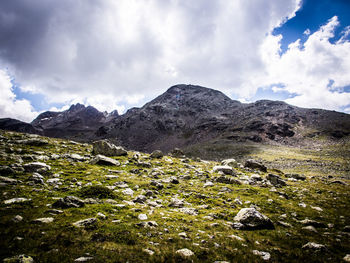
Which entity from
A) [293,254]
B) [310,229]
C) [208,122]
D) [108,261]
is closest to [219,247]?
[293,254]

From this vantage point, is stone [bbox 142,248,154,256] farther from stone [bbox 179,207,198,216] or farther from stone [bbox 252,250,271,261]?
stone [bbox 179,207,198,216]

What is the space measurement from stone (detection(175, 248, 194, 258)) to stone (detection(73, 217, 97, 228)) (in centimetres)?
397

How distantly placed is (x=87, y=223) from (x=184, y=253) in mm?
4451

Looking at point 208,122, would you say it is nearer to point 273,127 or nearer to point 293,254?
point 273,127

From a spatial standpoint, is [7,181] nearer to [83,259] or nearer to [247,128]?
[83,259]

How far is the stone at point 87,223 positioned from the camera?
6699 millimetres

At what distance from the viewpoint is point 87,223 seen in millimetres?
6902

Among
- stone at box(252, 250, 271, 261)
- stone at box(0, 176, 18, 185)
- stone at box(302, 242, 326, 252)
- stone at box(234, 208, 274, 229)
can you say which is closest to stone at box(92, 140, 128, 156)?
stone at box(0, 176, 18, 185)

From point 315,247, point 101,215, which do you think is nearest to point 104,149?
point 101,215

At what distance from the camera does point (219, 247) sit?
21.5 ft

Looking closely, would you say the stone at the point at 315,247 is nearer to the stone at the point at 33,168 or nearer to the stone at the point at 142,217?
the stone at the point at 142,217

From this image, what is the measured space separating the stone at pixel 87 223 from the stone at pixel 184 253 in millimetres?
3971

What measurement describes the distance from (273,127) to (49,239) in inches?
6286

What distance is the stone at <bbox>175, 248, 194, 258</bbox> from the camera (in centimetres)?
571
